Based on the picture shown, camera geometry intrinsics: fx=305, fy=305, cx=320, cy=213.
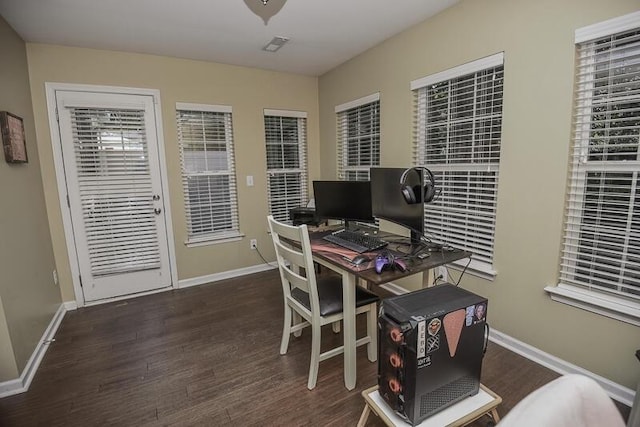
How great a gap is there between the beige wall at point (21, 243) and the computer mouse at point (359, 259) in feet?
6.93

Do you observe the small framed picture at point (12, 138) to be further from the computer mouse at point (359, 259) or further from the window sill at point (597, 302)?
the window sill at point (597, 302)

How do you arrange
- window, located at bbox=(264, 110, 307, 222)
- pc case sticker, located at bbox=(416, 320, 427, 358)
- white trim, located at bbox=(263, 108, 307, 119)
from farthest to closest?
A: window, located at bbox=(264, 110, 307, 222) → white trim, located at bbox=(263, 108, 307, 119) → pc case sticker, located at bbox=(416, 320, 427, 358)

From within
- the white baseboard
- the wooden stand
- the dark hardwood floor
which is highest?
the wooden stand

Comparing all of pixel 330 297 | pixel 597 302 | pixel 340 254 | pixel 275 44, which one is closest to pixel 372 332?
pixel 330 297

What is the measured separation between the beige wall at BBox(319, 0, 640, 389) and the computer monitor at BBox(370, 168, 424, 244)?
2.20ft

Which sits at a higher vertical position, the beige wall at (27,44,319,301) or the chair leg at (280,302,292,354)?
the beige wall at (27,44,319,301)

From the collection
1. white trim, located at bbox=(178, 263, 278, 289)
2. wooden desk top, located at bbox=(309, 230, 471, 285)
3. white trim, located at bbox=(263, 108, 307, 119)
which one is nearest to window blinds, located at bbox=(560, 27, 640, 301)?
wooden desk top, located at bbox=(309, 230, 471, 285)

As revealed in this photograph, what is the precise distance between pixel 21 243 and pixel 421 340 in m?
2.74

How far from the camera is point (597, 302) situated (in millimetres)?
1700

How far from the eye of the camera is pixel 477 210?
91.8 inches

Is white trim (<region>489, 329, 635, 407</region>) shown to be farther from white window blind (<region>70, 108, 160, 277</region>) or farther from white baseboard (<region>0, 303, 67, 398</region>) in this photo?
white window blind (<region>70, 108, 160, 277</region>)

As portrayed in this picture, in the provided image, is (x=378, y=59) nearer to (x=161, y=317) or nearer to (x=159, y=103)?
(x=159, y=103)

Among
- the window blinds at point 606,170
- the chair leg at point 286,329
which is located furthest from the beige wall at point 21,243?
the window blinds at point 606,170

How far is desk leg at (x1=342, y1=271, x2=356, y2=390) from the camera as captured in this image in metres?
1.69
